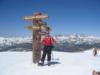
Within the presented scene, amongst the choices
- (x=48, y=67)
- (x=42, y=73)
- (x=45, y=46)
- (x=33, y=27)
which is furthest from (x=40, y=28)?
(x=42, y=73)

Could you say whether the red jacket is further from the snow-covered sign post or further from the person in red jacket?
the snow-covered sign post

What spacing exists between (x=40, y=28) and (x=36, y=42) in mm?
882

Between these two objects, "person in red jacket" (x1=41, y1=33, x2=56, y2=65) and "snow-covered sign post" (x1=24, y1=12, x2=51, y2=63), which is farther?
"snow-covered sign post" (x1=24, y1=12, x2=51, y2=63)

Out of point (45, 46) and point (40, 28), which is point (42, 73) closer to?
point (45, 46)

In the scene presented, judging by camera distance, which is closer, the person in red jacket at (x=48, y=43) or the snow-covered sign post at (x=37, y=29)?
the person in red jacket at (x=48, y=43)

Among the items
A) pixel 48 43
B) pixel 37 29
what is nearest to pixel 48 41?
pixel 48 43

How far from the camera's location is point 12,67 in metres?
12.0

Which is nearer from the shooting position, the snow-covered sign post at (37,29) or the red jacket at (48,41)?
the red jacket at (48,41)

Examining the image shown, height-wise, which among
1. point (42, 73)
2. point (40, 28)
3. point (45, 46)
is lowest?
point (42, 73)

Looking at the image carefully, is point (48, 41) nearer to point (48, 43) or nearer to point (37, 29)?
point (48, 43)

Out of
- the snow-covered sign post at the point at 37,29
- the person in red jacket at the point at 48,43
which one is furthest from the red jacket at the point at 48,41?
the snow-covered sign post at the point at 37,29

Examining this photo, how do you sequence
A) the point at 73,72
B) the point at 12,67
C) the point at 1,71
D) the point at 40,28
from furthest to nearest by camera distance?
1. the point at 40,28
2. the point at 12,67
3. the point at 1,71
4. the point at 73,72

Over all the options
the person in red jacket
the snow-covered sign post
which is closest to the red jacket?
the person in red jacket

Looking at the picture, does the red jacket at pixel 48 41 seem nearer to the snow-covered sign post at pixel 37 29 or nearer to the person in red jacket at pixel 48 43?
the person in red jacket at pixel 48 43
